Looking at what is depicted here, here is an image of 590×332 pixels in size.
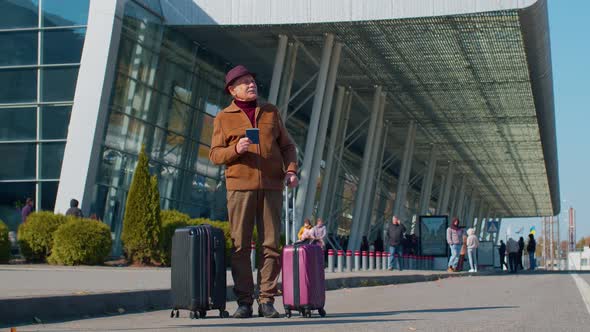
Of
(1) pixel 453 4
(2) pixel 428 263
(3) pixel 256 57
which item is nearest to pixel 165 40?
(3) pixel 256 57

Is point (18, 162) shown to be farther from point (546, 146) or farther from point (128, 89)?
point (546, 146)

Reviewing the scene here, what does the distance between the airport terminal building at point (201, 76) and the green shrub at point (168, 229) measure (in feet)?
8.17

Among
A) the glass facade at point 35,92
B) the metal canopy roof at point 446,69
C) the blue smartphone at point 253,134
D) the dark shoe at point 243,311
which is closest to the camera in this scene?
the blue smartphone at point 253,134

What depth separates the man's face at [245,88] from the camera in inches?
335

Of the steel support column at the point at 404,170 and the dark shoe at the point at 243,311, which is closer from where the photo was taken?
the dark shoe at the point at 243,311

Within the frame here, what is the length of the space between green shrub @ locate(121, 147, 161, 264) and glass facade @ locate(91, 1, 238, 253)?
3.49 metres

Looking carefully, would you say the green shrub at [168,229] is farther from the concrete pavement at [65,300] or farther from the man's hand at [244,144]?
the man's hand at [244,144]

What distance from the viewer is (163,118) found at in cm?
3030

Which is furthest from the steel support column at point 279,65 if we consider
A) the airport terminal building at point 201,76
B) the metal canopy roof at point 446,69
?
the metal canopy roof at point 446,69

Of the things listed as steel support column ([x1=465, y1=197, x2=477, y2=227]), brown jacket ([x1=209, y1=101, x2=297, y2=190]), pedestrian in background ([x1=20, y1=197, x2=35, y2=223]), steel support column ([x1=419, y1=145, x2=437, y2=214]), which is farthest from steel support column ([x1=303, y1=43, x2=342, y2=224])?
steel support column ([x1=465, y1=197, x2=477, y2=227])

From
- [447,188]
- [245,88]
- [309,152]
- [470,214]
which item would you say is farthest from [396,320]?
[470,214]

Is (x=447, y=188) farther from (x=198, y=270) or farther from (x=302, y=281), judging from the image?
(x=198, y=270)

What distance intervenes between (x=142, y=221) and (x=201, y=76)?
12.0 meters

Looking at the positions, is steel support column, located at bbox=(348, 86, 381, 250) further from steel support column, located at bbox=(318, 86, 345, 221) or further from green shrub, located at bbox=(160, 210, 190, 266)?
green shrub, located at bbox=(160, 210, 190, 266)
